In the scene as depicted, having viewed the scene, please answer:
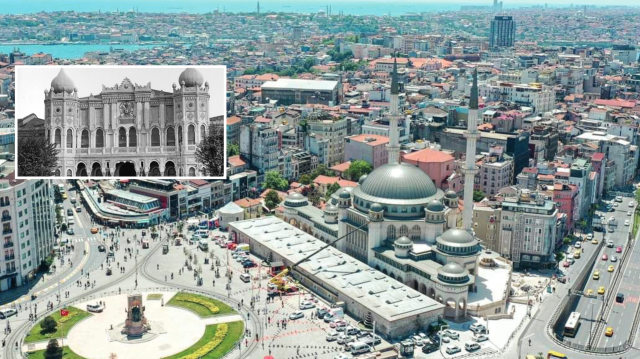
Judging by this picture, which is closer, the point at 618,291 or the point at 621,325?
the point at 621,325

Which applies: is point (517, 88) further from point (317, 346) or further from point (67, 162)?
point (67, 162)

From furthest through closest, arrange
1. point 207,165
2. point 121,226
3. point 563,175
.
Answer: point 563,175, point 121,226, point 207,165

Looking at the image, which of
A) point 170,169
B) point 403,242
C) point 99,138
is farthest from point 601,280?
point 99,138

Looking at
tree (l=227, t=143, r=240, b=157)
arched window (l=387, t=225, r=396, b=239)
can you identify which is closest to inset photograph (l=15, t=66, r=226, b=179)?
arched window (l=387, t=225, r=396, b=239)

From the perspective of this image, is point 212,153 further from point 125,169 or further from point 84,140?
point 84,140

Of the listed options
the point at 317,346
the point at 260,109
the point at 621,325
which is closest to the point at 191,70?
the point at 317,346

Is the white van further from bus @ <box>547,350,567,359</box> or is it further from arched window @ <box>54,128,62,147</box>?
arched window @ <box>54,128,62,147</box>
